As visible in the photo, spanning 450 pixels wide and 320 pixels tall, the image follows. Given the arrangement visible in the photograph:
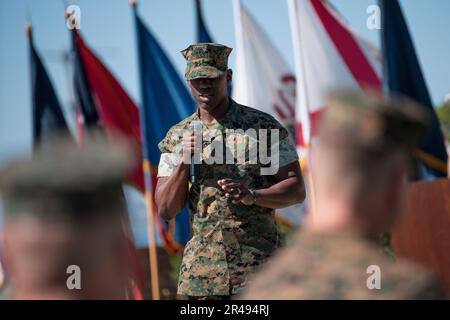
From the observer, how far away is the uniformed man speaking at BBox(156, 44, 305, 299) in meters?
4.23

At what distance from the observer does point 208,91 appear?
14.2 ft

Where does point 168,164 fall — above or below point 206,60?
below

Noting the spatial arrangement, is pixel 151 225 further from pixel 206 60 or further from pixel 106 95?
pixel 206 60

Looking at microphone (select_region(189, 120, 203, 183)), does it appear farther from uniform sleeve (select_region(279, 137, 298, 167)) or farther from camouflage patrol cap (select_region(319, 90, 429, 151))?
camouflage patrol cap (select_region(319, 90, 429, 151))

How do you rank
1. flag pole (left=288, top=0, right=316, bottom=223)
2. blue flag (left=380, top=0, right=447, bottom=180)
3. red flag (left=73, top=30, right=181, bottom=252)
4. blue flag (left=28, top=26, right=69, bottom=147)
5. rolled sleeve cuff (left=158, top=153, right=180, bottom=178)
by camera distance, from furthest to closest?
red flag (left=73, top=30, right=181, bottom=252) → blue flag (left=28, top=26, right=69, bottom=147) → flag pole (left=288, top=0, right=316, bottom=223) → blue flag (left=380, top=0, right=447, bottom=180) → rolled sleeve cuff (left=158, top=153, right=180, bottom=178)

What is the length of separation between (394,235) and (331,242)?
484 centimetres

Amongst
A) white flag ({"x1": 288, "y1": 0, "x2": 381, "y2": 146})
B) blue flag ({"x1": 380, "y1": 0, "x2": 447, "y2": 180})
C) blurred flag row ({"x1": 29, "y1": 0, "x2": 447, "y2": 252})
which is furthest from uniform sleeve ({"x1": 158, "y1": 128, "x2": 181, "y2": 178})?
white flag ({"x1": 288, "y1": 0, "x2": 381, "y2": 146})

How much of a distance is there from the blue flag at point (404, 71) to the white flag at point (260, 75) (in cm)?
224

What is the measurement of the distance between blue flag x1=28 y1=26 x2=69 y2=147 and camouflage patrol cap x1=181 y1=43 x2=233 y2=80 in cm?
657

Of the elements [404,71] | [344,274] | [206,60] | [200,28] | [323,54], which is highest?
[200,28]

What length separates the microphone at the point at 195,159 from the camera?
13.4ft

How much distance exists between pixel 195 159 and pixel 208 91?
1.24ft

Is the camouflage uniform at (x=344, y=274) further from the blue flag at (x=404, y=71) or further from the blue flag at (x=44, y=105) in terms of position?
the blue flag at (x=44, y=105)

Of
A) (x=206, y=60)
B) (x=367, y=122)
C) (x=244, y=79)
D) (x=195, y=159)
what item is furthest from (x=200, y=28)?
(x=367, y=122)
